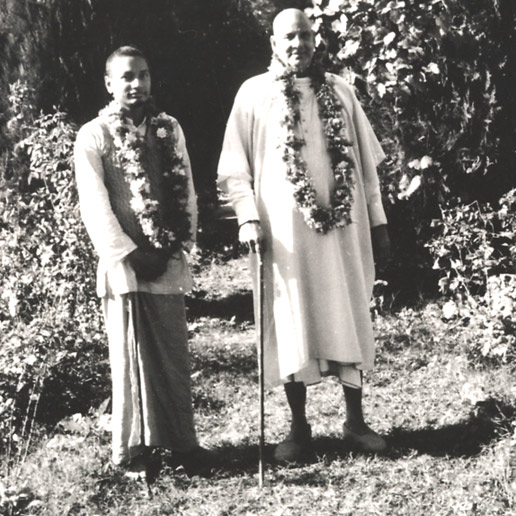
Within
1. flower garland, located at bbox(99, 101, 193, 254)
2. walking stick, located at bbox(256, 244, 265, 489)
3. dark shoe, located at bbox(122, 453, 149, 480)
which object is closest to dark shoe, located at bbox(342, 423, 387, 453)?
walking stick, located at bbox(256, 244, 265, 489)

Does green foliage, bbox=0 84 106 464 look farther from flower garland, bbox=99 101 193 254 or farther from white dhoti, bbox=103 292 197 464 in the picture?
flower garland, bbox=99 101 193 254

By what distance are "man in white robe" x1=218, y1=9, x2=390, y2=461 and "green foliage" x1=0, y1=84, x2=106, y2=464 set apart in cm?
161

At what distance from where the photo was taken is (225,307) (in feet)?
27.8

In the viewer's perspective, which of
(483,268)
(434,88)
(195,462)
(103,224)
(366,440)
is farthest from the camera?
(434,88)

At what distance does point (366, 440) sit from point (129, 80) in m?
2.32

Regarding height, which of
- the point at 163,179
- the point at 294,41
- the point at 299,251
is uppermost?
the point at 294,41

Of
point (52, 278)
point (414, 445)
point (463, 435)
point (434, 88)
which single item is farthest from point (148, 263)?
point (434, 88)

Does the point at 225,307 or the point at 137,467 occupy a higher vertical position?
the point at 225,307

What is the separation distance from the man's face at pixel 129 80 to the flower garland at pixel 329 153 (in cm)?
78

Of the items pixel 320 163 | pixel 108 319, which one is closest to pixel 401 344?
pixel 320 163

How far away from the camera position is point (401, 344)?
22.1 feet

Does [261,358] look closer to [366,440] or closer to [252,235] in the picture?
[252,235]

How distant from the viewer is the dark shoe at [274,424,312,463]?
4.68m

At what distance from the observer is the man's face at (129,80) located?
423cm
